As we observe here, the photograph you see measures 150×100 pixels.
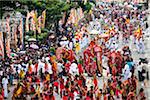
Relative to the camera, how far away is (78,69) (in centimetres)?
1739

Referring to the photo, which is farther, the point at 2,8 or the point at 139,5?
the point at 139,5

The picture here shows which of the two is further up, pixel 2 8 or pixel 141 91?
pixel 2 8

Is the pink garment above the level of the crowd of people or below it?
above

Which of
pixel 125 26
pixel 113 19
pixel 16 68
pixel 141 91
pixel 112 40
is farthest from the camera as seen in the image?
pixel 113 19

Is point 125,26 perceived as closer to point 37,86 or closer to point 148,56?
point 148,56

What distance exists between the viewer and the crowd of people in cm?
1562

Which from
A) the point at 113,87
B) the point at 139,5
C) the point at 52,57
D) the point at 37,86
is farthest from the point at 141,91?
the point at 139,5

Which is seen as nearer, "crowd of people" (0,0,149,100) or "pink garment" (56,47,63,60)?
"crowd of people" (0,0,149,100)

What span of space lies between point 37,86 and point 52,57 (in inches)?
95.5

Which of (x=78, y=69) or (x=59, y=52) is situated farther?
(x=59, y=52)

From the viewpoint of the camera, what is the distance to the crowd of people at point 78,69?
51.3 ft

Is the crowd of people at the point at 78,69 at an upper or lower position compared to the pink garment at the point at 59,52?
lower

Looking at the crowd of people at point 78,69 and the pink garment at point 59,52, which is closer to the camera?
the crowd of people at point 78,69

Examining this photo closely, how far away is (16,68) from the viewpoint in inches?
686
